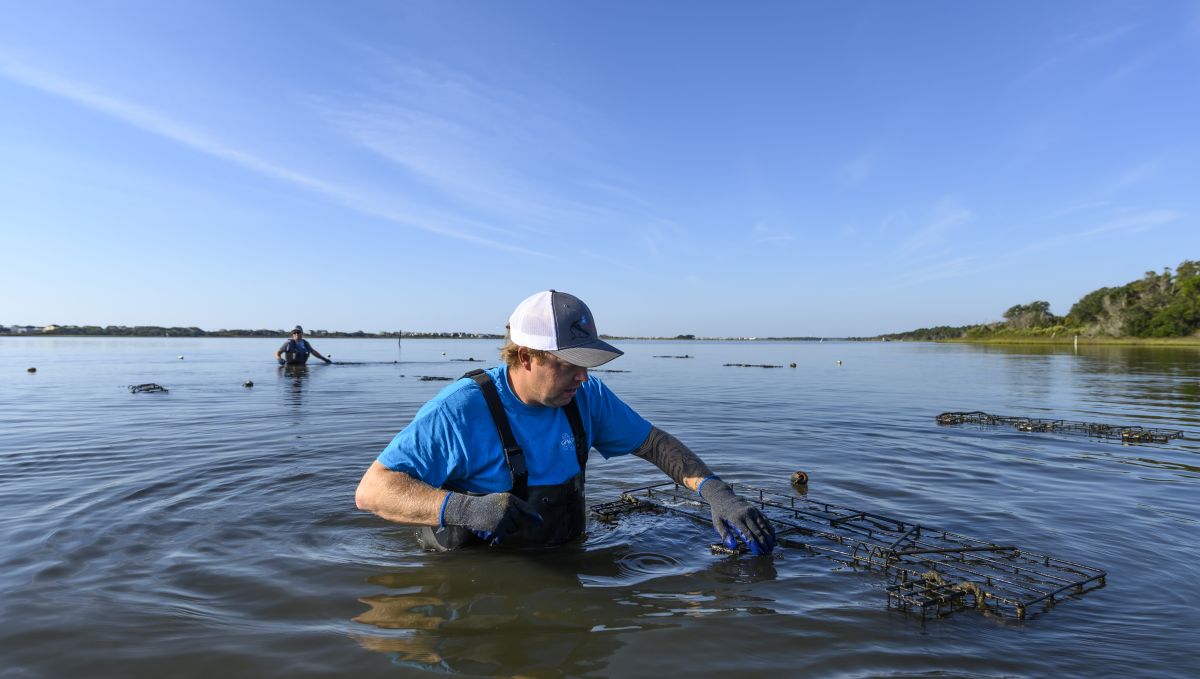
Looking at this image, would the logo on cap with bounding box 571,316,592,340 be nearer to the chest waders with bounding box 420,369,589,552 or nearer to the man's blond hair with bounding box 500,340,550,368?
the man's blond hair with bounding box 500,340,550,368

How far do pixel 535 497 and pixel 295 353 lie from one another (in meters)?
27.9

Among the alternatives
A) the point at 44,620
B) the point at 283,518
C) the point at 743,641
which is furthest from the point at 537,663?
the point at 283,518

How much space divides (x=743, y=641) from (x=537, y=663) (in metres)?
1.20

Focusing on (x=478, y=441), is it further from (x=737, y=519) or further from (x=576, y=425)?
(x=737, y=519)

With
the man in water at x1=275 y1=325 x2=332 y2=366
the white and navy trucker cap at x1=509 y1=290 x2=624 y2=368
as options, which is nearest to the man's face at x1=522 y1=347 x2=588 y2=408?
the white and navy trucker cap at x1=509 y1=290 x2=624 y2=368

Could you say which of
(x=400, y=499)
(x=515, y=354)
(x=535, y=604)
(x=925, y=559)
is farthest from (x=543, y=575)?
(x=925, y=559)

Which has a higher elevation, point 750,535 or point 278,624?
point 750,535

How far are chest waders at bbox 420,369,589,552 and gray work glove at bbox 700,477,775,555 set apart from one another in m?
1.00

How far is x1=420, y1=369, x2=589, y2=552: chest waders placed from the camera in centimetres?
381

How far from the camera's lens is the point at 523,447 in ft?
13.0

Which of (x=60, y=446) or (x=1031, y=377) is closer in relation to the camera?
(x=60, y=446)

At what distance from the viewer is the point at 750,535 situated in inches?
167

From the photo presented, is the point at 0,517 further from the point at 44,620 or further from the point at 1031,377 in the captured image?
the point at 1031,377

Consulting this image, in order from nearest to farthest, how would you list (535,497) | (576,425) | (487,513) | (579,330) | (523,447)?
(487,513) < (579,330) < (523,447) < (535,497) < (576,425)
